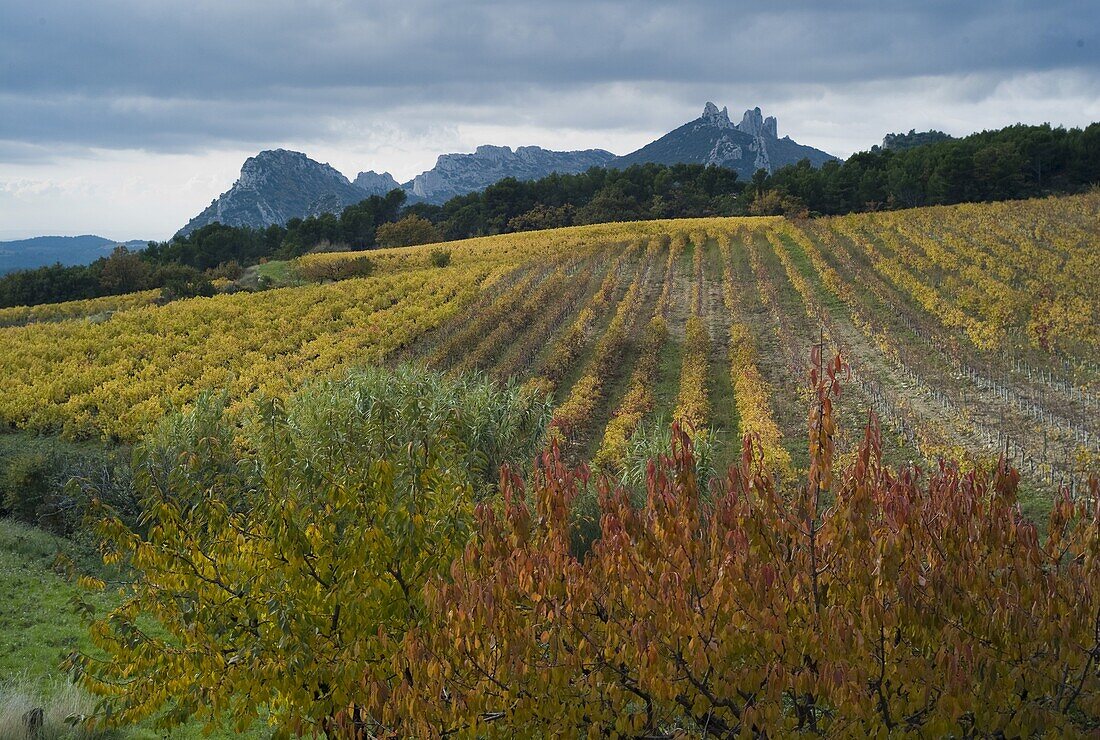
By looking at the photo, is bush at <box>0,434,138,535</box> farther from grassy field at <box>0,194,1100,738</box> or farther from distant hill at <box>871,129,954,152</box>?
distant hill at <box>871,129,954,152</box>

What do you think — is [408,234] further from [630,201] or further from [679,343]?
[679,343]

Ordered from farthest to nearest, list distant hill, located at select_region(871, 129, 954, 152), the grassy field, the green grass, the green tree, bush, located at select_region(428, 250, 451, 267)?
distant hill, located at select_region(871, 129, 954, 152) → the green tree → bush, located at select_region(428, 250, 451, 267) → the grassy field → the green grass

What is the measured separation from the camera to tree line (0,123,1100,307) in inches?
2552

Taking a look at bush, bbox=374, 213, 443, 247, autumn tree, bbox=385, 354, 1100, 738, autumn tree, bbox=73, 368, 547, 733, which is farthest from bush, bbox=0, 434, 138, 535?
bush, bbox=374, 213, 443, 247

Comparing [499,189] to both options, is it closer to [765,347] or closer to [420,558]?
[765,347]

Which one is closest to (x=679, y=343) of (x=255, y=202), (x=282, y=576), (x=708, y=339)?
(x=708, y=339)

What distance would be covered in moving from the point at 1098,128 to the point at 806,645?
86.1 meters

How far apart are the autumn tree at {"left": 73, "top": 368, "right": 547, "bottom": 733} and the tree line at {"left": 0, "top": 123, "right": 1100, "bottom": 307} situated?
2143 inches

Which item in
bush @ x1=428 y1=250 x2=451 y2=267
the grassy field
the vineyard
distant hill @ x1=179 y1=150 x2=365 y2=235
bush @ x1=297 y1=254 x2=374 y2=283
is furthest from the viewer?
distant hill @ x1=179 y1=150 x2=365 y2=235

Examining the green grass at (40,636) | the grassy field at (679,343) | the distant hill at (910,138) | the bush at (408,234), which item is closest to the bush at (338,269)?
the grassy field at (679,343)

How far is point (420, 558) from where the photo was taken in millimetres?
8016

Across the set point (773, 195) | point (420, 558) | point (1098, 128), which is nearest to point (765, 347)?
point (420, 558)

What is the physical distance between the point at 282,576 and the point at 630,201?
88.0m

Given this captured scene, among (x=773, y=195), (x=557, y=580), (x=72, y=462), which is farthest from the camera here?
(x=773, y=195)
